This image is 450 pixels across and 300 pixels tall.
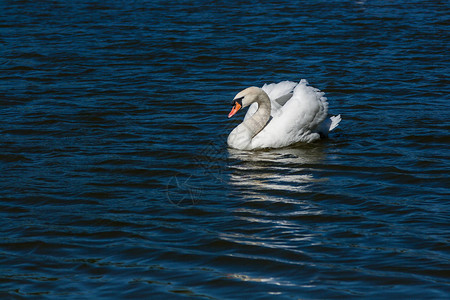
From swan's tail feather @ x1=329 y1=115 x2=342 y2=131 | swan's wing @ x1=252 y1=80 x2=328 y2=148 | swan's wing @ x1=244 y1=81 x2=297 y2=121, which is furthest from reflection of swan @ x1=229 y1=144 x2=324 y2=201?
swan's wing @ x1=244 y1=81 x2=297 y2=121

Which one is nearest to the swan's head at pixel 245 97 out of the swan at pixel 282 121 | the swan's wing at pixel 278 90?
the swan at pixel 282 121

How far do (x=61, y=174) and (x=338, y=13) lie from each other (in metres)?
12.9

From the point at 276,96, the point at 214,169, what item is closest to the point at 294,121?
the point at 276,96

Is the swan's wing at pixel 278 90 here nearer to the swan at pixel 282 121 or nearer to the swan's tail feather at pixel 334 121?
the swan at pixel 282 121

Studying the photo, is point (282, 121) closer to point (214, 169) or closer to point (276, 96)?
point (276, 96)

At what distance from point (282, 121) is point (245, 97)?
61 cm

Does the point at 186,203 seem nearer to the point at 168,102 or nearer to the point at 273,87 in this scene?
the point at 273,87

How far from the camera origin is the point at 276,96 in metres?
11.3

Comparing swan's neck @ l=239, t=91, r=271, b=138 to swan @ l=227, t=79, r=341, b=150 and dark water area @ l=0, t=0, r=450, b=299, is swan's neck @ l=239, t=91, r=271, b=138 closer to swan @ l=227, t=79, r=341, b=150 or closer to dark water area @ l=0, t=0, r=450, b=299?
swan @ l=227, t=79, r=341, b=150

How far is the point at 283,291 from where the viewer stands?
609 centimetres

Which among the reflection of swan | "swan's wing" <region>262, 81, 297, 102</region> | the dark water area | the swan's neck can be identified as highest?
"swan's wing" <region>262, 81, 297, 102</region>

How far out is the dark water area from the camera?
21.2 feet

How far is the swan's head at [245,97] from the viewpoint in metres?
10.6

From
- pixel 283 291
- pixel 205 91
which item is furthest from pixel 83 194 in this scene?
pixel 205 91
